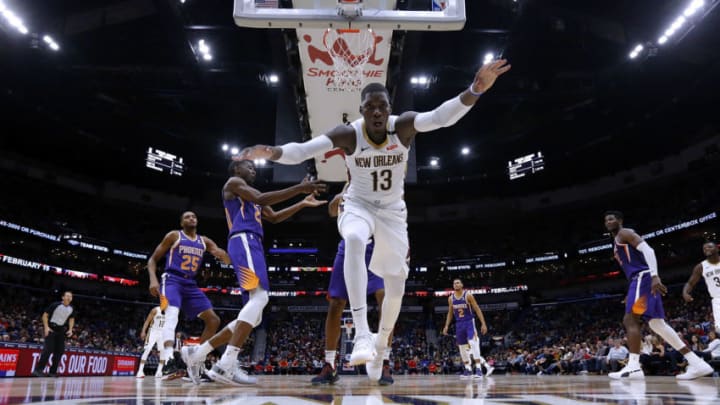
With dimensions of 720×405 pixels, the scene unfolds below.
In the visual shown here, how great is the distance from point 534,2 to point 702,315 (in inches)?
574

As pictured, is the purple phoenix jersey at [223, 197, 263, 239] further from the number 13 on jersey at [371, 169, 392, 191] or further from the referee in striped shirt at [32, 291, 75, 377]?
the referee in striped shirt at [32, 291, 75, 377]

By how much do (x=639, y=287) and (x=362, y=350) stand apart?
185 inches

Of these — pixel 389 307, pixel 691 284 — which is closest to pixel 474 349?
pixel 691 284

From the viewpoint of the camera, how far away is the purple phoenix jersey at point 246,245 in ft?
14.6

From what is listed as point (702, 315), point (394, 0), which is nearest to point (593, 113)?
point (702, 315)

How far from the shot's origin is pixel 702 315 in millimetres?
19438

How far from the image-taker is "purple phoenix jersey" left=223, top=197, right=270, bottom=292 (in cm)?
446

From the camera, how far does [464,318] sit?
10.9m

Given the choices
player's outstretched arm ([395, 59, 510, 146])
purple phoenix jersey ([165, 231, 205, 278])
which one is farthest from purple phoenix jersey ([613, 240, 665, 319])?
purple phoenix jersey ([165, 231, 205, 278])

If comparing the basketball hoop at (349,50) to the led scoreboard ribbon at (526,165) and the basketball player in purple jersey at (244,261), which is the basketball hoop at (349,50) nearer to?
the basketball player in purple jersey at (244,261)

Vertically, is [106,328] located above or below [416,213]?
below

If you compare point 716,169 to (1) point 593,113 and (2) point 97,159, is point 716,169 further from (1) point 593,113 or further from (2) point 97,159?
(2) point 97,159

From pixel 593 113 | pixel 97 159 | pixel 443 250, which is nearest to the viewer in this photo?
pixel 593 113

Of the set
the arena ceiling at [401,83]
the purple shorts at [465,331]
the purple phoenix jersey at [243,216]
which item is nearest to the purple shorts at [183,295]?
the purple phoenix jersey at [243,216]
